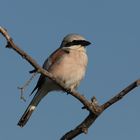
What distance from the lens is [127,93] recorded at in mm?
3838

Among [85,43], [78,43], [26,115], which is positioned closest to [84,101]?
[26,115]

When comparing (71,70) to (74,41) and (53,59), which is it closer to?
(53,59)

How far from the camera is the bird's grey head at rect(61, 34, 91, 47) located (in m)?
7.15

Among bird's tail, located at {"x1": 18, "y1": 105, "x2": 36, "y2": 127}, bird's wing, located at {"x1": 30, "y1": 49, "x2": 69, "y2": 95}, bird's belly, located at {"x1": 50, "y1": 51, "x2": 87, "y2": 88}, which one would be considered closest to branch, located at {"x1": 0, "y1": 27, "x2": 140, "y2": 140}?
bird's tail, located at {"x1": 18, "y1": 105, "x2": 36, "y2": 127}

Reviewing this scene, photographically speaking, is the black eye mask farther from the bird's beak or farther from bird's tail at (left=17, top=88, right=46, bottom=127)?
bird's tail at (left=17, top=88, right=46, bottom=127)

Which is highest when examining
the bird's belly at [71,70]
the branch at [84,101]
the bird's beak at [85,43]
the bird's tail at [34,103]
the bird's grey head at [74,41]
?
the branch at [84,101]

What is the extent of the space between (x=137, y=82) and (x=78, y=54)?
346 cm

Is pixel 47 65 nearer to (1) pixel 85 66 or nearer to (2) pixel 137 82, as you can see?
(1) pixel 85 66

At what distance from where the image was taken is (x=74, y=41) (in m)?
7.27

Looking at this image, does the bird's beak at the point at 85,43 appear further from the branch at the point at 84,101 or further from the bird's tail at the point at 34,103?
the branch at the point at 84,101

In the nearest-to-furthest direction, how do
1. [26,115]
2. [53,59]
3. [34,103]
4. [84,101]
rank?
1. [84,101]
2. [26,115]
3. [53,59]
4. [34,103]

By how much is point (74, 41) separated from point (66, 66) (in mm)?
435

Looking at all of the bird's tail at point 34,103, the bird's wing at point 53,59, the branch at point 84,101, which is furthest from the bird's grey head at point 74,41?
the branch at point 84,101

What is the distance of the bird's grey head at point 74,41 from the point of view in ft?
23.5
